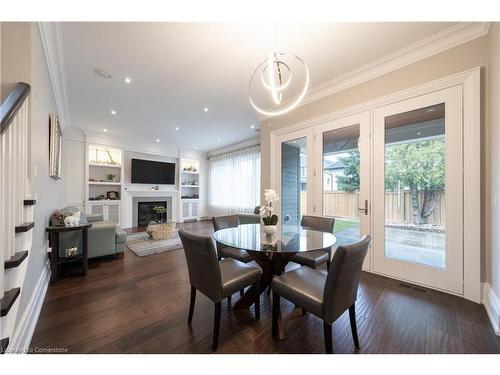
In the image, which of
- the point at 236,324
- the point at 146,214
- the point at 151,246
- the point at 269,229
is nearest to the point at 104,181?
the point at 146,214

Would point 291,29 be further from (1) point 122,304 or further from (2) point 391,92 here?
(1) point 122,304

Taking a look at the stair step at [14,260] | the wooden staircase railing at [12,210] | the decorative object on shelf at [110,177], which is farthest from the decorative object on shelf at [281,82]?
the decorative object on shelf at [110,177]

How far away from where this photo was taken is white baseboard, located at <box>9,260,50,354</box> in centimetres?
136

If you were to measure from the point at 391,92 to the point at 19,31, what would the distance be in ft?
12.9

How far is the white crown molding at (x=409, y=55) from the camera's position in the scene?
2066mm

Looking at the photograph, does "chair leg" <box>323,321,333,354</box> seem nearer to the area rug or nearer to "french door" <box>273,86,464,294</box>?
"french door" <box>273,86,464,294</box>

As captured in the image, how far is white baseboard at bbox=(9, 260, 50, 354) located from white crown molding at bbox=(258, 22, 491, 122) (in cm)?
428

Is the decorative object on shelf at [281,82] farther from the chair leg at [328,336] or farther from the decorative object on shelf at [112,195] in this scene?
the decorative object on shelf at [112,195]

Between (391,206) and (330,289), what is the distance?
6.57 ft

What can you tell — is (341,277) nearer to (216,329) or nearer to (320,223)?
(216,329)

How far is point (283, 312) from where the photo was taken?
1.96 meters

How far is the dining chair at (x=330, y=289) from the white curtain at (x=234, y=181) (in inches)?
192

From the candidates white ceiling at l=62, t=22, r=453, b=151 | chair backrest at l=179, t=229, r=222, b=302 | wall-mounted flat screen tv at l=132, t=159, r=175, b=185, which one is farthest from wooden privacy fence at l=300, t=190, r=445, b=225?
wall-mounted flat screen tv at l=132, t=159, r=175, b=185
